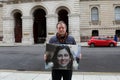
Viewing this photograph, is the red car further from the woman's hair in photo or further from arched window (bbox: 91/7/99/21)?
the woman's hair in photo

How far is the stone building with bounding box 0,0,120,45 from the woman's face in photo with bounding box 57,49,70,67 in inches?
1632

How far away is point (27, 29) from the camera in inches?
2015

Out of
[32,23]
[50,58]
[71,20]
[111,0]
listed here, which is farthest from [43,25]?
[50,58]

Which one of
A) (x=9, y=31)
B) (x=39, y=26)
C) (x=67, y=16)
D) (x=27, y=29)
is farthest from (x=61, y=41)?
(x=39, y=26)

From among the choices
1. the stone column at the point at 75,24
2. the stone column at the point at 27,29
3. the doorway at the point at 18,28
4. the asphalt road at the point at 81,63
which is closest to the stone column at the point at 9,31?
the doorway at the point at 18,28

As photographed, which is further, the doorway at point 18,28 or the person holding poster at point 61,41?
the doorway at point 18,28

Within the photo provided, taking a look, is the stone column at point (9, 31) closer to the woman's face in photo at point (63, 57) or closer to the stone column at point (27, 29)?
the stone column at point (27, 29)

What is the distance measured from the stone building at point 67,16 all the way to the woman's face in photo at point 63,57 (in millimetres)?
41460

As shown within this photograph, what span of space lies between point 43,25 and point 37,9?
13.3 feet

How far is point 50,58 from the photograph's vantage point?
7.46m

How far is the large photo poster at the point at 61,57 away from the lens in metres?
7.44

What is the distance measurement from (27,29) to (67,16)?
676 centimetres

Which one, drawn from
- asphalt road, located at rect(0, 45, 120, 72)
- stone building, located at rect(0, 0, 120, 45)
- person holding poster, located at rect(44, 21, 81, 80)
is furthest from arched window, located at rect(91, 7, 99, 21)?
person holding poster, located at rect(44, 21, 81, 80)

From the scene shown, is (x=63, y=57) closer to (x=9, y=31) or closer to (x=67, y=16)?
(x=67, y=16)
